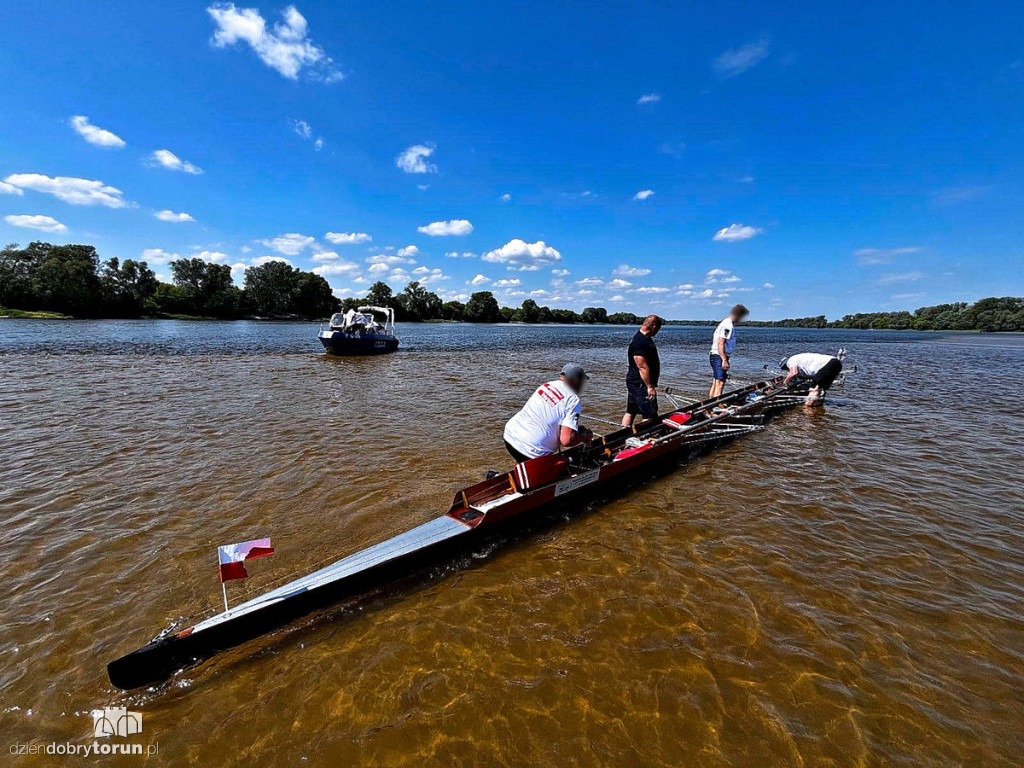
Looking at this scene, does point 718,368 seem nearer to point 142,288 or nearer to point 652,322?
point 652,322

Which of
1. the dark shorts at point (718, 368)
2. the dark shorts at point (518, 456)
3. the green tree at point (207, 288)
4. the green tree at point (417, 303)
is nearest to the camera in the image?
the dark shorts at point (518, 456)

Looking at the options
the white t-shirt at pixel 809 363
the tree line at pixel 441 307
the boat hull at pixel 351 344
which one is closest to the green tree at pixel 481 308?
the tree line at pixel 441 307

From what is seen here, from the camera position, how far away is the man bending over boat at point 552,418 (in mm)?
6012

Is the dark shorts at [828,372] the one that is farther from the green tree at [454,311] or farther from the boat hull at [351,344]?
the green tree at [454,311]

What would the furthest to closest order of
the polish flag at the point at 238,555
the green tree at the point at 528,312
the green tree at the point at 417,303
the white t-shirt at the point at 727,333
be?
the green tree at the point at 528,312 < the green tree at the point at 417,303 < the white t-shirt at the point at 727,333 < the polish flag at the point at 238,555

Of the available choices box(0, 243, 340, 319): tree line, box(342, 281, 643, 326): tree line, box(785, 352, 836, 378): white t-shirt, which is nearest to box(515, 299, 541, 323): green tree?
box(342, 281, 643, 326): tree line

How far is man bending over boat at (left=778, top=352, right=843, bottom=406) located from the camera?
14.3 m

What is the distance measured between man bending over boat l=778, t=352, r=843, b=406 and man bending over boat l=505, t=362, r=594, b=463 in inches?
523

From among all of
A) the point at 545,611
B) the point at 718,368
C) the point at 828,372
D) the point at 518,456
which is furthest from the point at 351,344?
the point at 545,611

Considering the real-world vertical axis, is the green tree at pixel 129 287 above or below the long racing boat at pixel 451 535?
above

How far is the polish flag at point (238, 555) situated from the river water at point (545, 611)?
995 mm

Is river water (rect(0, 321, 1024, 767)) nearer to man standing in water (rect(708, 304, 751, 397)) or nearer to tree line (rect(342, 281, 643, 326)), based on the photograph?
man standing in water (rect(708, 304, 751, 397))

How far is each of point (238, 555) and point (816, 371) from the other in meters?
17.8

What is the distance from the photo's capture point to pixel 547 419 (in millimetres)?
6074
